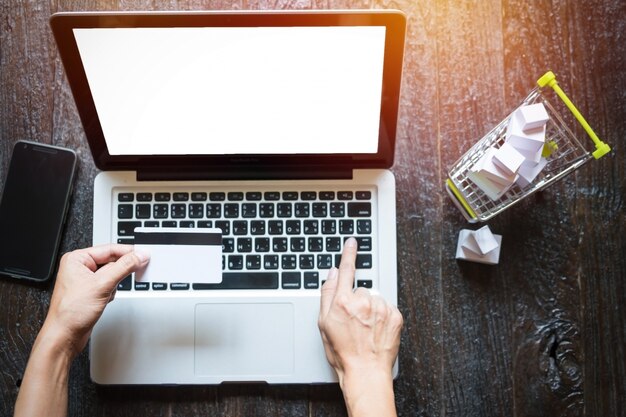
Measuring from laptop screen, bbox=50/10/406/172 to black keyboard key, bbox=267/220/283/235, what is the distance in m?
0.07

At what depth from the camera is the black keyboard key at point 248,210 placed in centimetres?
81

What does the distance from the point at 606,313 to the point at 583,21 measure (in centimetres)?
46

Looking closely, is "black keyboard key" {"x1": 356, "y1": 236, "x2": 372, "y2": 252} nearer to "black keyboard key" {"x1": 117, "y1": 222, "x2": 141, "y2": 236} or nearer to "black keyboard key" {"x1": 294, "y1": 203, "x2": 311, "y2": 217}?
"black keyboard key" {"x1": 294, "y1": 203, "x2": 311, "y2": 217}

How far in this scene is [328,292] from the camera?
0.78 m

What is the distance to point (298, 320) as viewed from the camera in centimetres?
80

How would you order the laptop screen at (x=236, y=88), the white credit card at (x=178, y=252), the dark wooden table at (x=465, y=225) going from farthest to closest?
the dark wooden table at (x=465, y=225) < the white credit card at (x=178, y=252) < the laptop screen at (x=236, y=88)

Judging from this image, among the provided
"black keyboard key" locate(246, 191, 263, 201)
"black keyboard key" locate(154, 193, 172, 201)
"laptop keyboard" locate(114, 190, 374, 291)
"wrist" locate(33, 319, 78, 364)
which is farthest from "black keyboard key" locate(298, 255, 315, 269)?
"wrist" locate(33, 319, 78, 364)

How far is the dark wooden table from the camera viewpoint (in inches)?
33.4

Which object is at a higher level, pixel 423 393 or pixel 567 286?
pixel 567 286

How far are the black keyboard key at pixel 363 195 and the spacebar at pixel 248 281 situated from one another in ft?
0.54

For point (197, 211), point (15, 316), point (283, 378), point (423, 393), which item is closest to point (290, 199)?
point (197, 211)

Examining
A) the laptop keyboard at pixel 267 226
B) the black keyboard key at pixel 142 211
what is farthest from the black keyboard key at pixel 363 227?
the black keyboard key at pixel 142 211

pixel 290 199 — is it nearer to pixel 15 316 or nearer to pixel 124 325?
pixel 124 325

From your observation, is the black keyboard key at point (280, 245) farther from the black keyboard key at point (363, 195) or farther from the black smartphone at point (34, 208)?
the black smartphone at point (34, 208)
